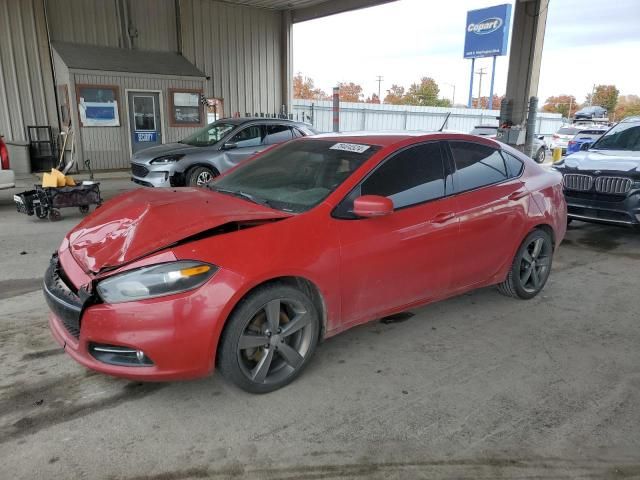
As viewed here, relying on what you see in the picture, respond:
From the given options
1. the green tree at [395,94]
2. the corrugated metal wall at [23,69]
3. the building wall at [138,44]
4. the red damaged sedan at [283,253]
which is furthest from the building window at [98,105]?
the green tree at [395,94]

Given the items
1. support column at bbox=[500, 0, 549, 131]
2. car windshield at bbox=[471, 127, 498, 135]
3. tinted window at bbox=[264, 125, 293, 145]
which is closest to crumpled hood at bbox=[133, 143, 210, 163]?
tinted window at bbox=[264, 125, 293, 145]

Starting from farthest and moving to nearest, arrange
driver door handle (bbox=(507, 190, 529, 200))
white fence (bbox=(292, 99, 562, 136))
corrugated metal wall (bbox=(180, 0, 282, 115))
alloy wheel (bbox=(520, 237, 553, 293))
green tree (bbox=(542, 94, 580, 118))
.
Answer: green tree (bbox=(542, 94, 580, 118)) < white fence (bbox=(292, 99, 562, 136)) < corrugated metal wall (bbox=(180, 0, 282, 115)) < alloy wheel (bbox=(520, 237, 553, 293)) < driver door handle (bbox=(507, 190, 529, 200))

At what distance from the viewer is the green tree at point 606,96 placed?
73312 millimetres

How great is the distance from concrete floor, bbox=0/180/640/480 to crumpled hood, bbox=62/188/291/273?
864mm

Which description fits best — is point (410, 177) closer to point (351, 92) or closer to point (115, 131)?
point (115, 131)

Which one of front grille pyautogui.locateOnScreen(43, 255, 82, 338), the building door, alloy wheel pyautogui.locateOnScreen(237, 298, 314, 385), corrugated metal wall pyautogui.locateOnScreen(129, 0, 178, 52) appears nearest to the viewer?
front grille pyautogui.locateOnScreen(43, 255, 82, 338)

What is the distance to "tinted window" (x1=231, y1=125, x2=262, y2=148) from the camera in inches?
407

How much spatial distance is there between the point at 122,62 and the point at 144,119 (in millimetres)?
1738

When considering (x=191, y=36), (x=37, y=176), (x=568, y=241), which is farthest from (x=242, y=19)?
(x=568, y=241)

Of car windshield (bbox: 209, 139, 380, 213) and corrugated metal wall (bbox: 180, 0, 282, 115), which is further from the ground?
corrugated metal wall (bbox: 180, 0, 282, 115)

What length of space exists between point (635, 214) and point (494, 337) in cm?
381

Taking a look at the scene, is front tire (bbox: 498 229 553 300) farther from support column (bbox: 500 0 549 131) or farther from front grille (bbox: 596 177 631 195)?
support column (bbox: 500 0 549 131)

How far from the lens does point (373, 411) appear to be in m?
2.90

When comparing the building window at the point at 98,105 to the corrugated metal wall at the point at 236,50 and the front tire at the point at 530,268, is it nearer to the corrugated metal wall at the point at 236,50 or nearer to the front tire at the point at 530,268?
the corrugated metal wall at the point at 236,50
